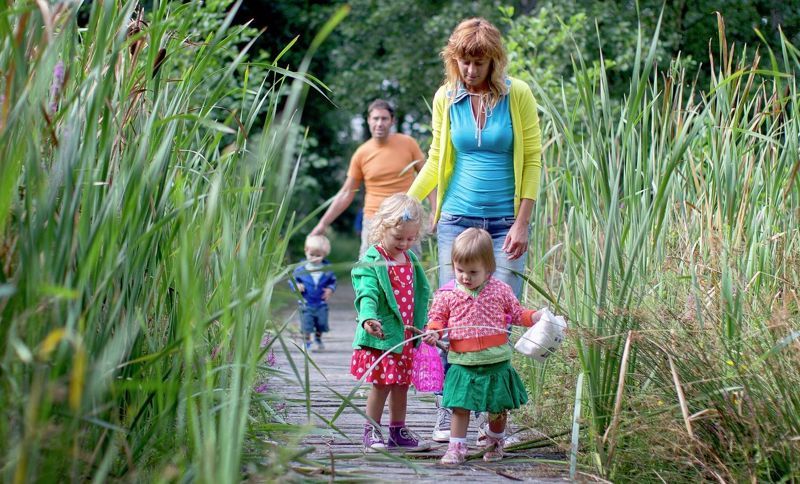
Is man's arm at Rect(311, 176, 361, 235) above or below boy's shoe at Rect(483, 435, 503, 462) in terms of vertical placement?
above

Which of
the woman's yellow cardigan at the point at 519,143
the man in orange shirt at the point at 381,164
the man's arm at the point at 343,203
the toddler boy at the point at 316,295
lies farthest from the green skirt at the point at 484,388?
the toddler boy at the point at 316,295

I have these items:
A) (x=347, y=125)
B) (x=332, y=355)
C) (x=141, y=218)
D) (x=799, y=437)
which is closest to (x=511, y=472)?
(x=799, y=437)

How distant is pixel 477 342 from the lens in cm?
418

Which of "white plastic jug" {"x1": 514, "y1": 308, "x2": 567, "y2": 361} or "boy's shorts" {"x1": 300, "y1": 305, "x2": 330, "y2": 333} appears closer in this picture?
"white plastic jug" {"x1": 514, "y1": 308, "x2": 567, "y2": 361}

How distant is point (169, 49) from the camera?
3219mm

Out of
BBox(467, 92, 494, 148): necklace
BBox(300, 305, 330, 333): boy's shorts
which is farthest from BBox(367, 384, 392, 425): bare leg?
BBox(300, 305, 330, 333): boy's shorts

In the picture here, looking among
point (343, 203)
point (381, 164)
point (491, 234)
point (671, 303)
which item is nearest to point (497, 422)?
point (671, 303)

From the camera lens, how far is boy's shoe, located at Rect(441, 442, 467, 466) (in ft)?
13.1

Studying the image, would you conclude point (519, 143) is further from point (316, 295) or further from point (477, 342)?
point (316, 295)

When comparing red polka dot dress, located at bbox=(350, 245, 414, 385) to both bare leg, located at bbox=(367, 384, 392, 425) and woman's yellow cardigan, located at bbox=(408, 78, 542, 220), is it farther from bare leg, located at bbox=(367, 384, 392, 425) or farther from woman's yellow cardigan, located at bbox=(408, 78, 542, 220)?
woman's yellow cardigan, located at bbox=(408, 78, 542, 220)

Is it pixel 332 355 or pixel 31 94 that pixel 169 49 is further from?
pixel 332 355

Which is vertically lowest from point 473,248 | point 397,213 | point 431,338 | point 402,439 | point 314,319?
point 402,439

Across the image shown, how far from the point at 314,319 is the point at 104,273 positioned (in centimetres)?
662

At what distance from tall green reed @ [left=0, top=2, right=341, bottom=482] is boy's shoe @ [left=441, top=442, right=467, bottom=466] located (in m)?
1.15
